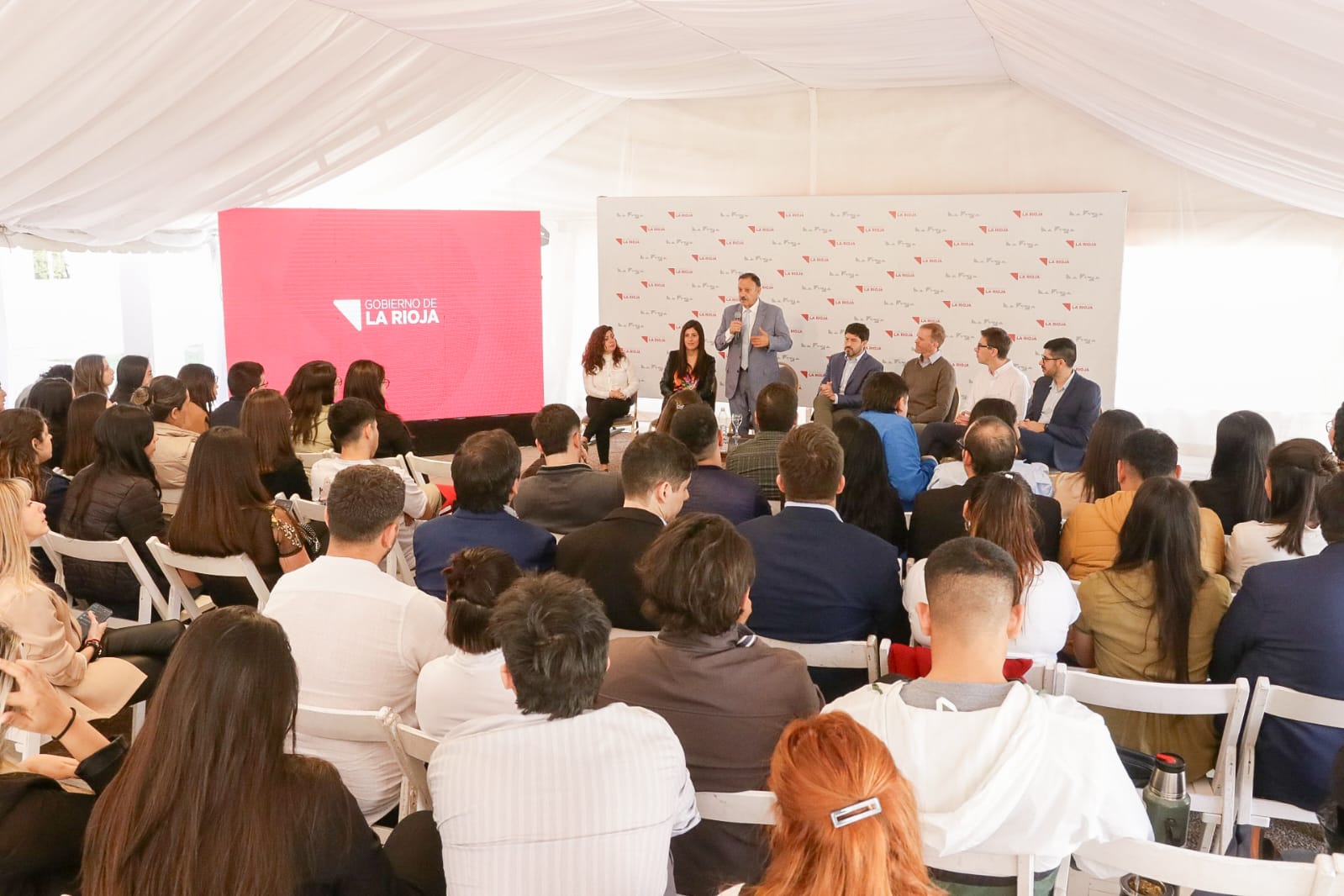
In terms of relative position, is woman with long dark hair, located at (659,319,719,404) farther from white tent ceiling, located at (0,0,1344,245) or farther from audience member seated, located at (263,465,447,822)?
audience member seated, located at (263,465,447,822)

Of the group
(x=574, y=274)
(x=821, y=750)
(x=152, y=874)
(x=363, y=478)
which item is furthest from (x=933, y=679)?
(x=574, y=274)

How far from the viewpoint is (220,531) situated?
3.95m

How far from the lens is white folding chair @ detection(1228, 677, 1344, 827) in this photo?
271cm

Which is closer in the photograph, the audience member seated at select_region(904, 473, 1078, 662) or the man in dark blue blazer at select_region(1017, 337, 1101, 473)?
the audience member seated at select_region(904, 473, 1078, 662)

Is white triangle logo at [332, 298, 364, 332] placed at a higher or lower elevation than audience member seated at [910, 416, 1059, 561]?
higher

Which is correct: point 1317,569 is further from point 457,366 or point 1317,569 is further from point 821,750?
point 457,366

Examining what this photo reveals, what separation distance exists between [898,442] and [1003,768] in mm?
3710

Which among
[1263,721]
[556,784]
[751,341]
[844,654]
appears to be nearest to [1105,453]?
[1263,721]

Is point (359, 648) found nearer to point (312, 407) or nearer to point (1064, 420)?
point (312, 407)

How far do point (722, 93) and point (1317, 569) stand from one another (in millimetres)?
8411

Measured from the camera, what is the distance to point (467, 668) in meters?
2.60

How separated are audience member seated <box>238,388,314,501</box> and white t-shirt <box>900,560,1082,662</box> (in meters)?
3.11

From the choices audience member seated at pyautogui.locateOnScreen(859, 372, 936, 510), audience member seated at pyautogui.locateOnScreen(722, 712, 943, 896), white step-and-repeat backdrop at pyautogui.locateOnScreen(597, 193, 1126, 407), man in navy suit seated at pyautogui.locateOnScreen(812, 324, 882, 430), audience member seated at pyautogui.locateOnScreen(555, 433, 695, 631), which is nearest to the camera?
audience member seated at pyautogui.locateOnScreen(722, 712, 943, 896)

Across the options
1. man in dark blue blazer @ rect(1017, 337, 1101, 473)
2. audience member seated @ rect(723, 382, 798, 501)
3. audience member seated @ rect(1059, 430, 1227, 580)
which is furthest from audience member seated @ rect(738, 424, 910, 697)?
man in dark blue blazer @ rect(1017, 337, 1101, 473)
